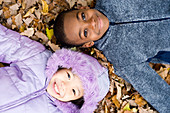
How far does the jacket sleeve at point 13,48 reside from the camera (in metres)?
2.30

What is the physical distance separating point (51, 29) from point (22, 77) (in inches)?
35.1

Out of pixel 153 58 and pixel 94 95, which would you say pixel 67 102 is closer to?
pixel 94 95

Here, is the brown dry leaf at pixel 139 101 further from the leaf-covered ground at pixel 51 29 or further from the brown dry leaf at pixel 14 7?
the brown dry leaf at pixel 14 7

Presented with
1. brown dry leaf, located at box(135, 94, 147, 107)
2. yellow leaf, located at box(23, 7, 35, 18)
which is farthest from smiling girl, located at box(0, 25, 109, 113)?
brown dry leaf, located at box(135, 94, 147, 107)

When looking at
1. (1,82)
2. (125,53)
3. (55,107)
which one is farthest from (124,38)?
(1,82)

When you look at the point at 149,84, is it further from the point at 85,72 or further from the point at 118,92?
the point at 85,72

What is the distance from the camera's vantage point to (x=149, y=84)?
2.62m

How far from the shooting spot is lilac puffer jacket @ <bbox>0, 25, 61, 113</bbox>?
218 centimetres

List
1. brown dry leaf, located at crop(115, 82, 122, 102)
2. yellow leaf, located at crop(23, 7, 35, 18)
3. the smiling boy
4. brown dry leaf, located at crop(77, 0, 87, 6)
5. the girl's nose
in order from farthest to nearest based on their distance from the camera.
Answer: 1. brown dry leaf, located at crop(115, 82, 122, 102)
2. brown dry leaf, located at crop(77, 0, 87, 6)
3. yellow leaf, located at crop(23, 7, 35, 18)
4. the smiling boy
5. the girl's nose

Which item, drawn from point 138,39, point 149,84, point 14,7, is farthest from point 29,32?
point 149,84

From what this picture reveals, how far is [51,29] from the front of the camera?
279 centimetres

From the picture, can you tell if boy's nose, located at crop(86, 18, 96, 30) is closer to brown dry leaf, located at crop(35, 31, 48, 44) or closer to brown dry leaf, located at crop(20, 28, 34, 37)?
brown dry leaf, located at crop(35, 31, 48, 44)

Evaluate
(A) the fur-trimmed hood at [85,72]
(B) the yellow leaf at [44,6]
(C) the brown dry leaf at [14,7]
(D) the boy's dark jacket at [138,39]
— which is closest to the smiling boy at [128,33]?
(D) the boy's dark jacket at [138,39]

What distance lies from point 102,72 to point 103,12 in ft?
2.65
